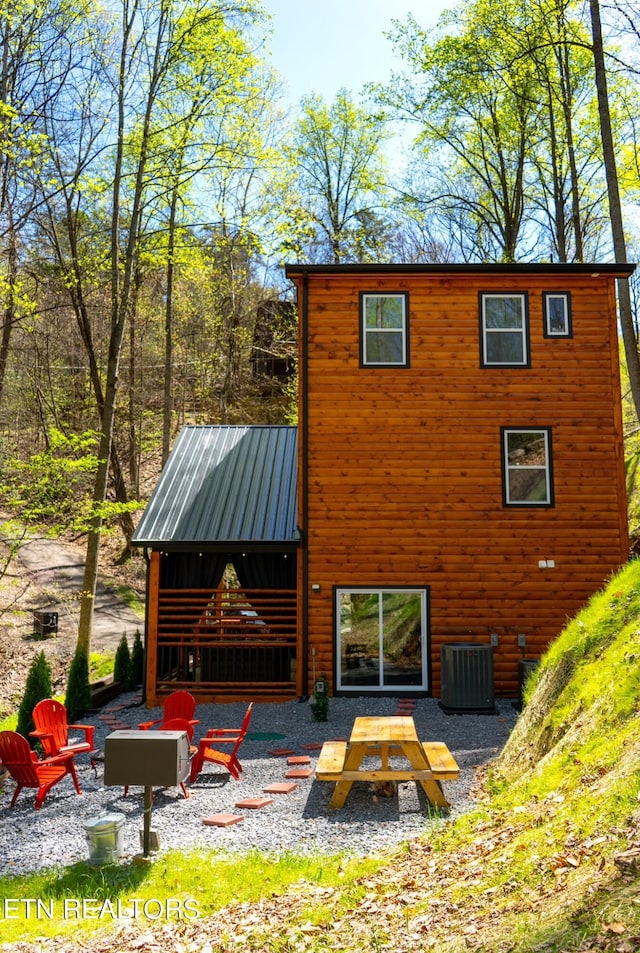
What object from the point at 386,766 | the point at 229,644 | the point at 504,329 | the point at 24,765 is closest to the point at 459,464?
the point at 504,329

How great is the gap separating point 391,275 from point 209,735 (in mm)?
9213

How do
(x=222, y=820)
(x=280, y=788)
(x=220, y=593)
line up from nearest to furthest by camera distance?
(x=222, y=820), (x=280, y=788), (x=220, y=593)

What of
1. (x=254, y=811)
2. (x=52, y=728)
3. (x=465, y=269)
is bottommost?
(x=254, y=811)

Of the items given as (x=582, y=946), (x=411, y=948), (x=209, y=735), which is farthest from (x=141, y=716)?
(x=582, y=946)

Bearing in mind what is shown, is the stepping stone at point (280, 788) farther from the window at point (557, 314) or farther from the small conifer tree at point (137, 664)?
the window at point (557, 314)

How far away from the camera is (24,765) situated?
8.17 metres

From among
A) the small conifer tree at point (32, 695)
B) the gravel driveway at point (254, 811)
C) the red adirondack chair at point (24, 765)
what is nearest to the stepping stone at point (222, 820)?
the gravel driveway at point (254, 811)

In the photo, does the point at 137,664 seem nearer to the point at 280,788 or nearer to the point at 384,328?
the point at 280,788

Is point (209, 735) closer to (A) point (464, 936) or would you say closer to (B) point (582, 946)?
(A) point (464, 936)

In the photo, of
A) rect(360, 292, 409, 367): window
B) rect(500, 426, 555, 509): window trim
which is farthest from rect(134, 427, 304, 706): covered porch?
rect(500, 426, 555, 509): window trim

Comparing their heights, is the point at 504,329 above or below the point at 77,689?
above

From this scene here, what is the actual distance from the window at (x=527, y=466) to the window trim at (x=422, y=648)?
8.08 ft

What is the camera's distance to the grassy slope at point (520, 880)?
13.0 ft

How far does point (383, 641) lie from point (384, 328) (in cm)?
606
